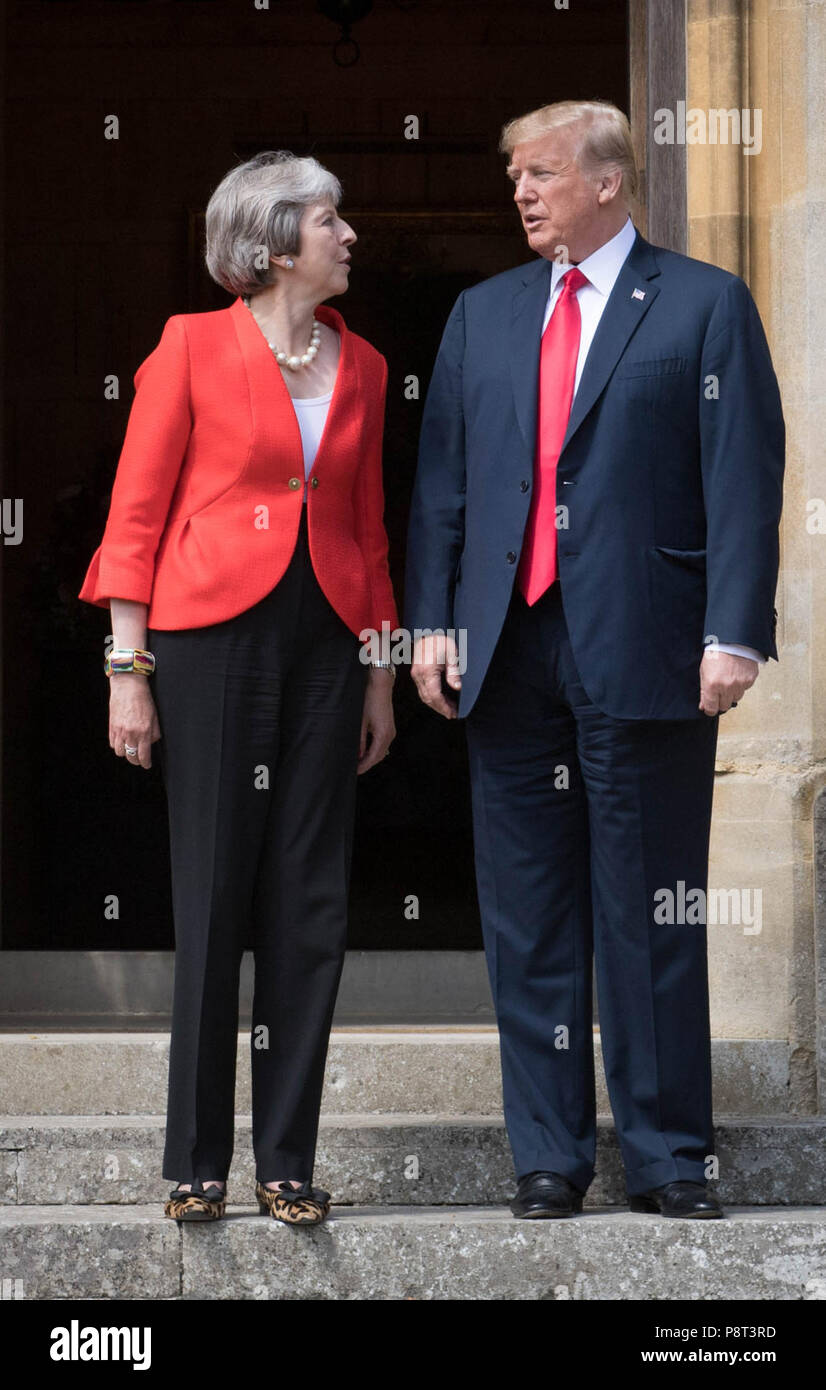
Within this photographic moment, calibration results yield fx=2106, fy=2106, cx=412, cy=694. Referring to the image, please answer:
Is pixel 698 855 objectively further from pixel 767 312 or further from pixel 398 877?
pixel 398 877

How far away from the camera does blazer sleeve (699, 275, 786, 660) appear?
3.80m

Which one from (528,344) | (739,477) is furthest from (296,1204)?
(528,344)

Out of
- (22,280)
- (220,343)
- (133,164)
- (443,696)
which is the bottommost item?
(443,696)

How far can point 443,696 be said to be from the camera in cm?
403

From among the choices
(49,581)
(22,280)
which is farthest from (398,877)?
(22,280)

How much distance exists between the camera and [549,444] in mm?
3963

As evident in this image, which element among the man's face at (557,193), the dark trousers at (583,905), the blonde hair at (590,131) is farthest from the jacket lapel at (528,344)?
the dark trousers at (583,905)

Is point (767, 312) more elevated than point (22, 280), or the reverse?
point (22, 280)

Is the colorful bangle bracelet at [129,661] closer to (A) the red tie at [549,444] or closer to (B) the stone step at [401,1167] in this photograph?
(A) the red tie at [549,444]

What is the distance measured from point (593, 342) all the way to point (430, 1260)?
172cm

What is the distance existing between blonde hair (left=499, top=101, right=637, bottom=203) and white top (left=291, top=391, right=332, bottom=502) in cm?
61

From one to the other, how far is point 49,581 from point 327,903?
144 inches

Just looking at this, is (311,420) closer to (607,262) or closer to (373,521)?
(373,521)

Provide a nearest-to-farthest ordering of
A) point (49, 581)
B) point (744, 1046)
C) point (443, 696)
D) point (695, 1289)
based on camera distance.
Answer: point (695, 1289) < point (443, 696) < point (744, 1046) < point (49, 581)
